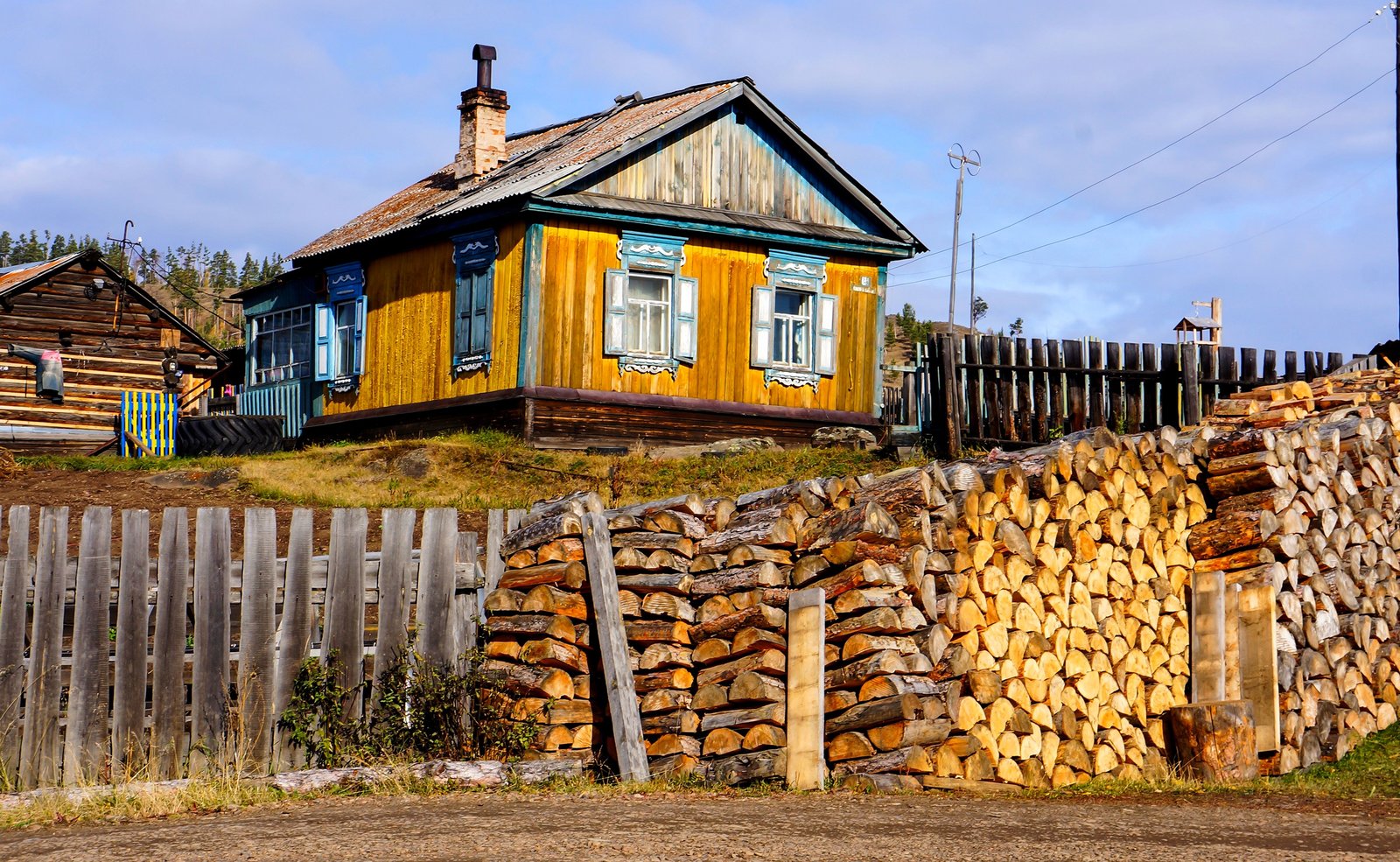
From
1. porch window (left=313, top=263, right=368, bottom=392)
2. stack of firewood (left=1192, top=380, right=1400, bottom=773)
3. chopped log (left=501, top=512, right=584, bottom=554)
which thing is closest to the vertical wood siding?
porch window (left=313, top=263, right=368, bottom=392)

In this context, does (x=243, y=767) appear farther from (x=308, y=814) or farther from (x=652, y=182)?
(x=652, y=182)

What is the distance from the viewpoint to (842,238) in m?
22.4

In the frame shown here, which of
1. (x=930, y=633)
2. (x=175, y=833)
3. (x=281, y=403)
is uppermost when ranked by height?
(x=281, y=403)

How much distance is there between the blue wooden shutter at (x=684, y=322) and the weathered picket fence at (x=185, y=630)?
13.0 metres

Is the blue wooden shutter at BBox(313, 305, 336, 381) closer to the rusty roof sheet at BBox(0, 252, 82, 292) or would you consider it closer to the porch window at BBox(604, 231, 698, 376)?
the porch window at BBox(604, 231, 698, 376)

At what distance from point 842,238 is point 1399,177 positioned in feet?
37.0

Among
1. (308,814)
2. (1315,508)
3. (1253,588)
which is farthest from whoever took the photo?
(1315,508)

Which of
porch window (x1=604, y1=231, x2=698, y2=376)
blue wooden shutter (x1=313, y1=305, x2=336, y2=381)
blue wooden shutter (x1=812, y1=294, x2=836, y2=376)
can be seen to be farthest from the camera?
blue wooden shutter (x1=313, y1=305, x2=336, y2=381)

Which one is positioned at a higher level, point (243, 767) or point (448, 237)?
point (448, 237)

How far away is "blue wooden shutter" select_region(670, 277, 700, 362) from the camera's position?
21031 millimetres

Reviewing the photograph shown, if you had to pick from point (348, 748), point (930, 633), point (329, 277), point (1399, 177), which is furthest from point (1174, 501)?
point (1399, 177)

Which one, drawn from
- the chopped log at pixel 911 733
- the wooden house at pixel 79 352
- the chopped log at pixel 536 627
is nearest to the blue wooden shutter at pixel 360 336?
the wooden house at pixel 79 352

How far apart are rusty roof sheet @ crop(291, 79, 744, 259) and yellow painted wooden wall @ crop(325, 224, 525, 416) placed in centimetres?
64

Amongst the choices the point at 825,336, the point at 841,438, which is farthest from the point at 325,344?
the point at 841,438
